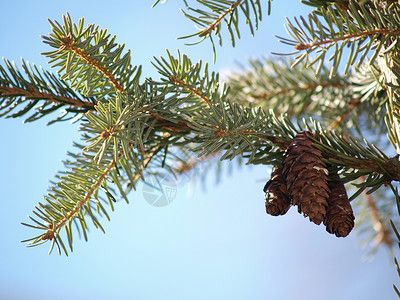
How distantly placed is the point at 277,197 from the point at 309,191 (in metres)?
0.02

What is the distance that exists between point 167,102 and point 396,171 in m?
0.16

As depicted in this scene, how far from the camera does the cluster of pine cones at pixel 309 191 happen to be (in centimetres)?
26

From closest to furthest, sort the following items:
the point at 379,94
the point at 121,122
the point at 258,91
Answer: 1. the point at 121,122
2. the point at 379,94
3. the point at 258,91

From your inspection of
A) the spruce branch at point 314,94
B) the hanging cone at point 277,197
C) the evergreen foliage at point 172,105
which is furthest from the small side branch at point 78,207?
the spruce branch at point 314,94

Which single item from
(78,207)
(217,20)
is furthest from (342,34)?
(78,207)

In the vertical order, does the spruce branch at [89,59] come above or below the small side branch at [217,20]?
below

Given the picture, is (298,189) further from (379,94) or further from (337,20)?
(379,94)

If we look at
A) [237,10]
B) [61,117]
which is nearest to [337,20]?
[237,10]

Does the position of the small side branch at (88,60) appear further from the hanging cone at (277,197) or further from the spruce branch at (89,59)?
the hanging cone at (277,197)

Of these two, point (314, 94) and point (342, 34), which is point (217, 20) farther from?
point (314, 94)

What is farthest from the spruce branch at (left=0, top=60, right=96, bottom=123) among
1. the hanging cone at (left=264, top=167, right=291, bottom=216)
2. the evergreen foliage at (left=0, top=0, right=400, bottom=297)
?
the hanging cone at (left=264, top=167, right=291, bottom=216)

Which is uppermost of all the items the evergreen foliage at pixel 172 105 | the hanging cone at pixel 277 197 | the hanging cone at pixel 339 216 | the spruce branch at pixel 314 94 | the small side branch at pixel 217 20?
the spruce branch at pixel 314 94

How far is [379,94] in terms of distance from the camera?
429 millimetres

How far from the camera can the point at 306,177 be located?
0.27m
